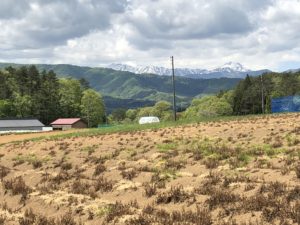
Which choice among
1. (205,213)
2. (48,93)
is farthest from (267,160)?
(48,93)

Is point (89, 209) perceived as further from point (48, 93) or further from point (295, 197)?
point (48, 93)

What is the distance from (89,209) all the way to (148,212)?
171cm

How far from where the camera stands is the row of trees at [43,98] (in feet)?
458

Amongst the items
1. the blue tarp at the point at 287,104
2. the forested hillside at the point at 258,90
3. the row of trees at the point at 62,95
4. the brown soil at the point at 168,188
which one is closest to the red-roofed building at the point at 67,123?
the row of trees at the point at 62,95

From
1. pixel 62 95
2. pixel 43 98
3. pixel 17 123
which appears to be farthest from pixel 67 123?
pixel 62 95

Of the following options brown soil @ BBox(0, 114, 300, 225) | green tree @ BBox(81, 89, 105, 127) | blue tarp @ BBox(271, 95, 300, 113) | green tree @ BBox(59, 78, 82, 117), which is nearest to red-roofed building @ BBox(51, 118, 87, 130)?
green tree @ BBox(59, 78, 82, 117)

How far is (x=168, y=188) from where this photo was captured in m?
13.7

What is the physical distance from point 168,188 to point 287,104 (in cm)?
5424

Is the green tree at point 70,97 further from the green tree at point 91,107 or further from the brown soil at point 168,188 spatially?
the brown soil at point 168,188

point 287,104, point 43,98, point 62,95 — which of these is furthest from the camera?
point 62,95

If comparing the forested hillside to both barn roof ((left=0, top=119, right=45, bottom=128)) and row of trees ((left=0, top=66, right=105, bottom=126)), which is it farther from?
barn roof ((left=0, top=119, right=45, bottom=128))

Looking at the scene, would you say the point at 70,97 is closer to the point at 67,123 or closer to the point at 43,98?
the point at 43,98

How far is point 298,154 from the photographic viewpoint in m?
17.6

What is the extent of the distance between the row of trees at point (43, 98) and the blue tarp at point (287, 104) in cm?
9197
